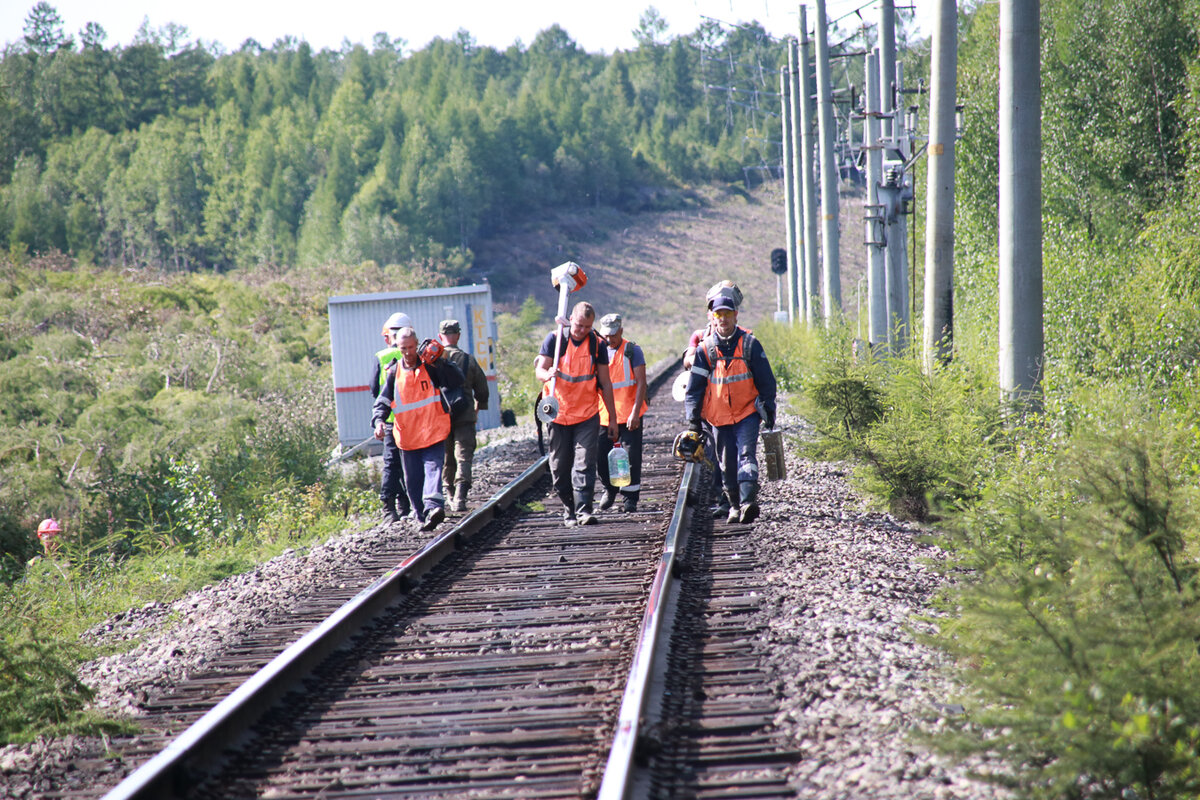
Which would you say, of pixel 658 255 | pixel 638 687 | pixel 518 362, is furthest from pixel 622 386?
pixel 658 255

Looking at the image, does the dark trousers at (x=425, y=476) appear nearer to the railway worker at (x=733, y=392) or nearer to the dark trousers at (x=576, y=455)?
the dark trousers at (x=576, y=455)

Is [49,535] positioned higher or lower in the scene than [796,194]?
lower

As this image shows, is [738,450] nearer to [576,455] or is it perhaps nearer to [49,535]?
[576,455]

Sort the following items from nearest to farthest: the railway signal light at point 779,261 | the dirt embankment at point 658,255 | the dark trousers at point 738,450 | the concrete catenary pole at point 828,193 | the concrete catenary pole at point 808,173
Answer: the dark trousers at point 738,450 → the concrete catenary pole at point 828,193 → the concrete catenary pole at point 808,173 → the railway signal light at point 779,261 → the dirt embankment at point 658,255

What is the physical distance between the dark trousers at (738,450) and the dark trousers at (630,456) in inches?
51.8

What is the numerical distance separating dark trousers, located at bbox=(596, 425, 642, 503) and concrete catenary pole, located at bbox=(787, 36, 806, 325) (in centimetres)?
1958

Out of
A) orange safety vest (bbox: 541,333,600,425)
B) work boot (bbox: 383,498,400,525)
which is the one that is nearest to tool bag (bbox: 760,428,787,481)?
orange safety vest (bbox: 541,333,600,425)

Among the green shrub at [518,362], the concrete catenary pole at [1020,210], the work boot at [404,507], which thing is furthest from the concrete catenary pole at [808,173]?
the concrete catenary pole at [1020,210]

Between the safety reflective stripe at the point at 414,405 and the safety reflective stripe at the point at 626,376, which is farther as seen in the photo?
the safety reflective stripe at the point at 626,376

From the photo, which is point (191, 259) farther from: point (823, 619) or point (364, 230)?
point (823, 619)

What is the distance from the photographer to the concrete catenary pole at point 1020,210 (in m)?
8.74

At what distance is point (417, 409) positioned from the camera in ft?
35.3

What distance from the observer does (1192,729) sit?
3.90 meters

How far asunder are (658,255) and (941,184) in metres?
95.8
